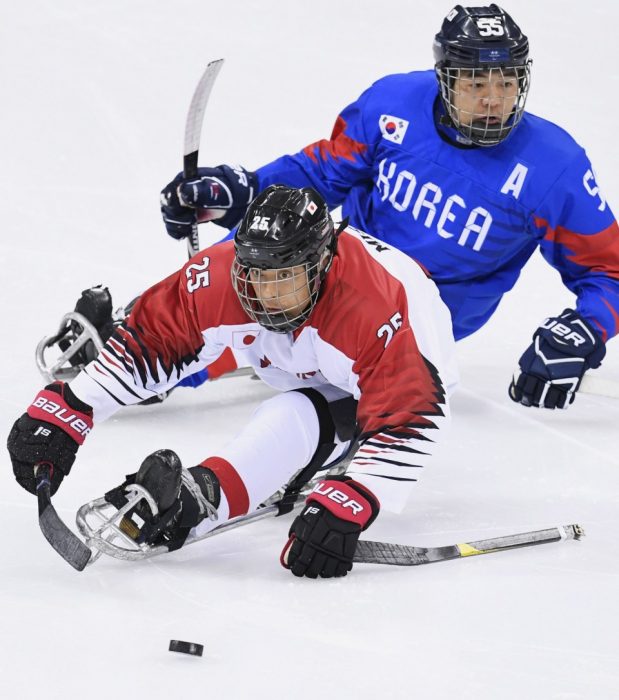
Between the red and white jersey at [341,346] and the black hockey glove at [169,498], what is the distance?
286 mm

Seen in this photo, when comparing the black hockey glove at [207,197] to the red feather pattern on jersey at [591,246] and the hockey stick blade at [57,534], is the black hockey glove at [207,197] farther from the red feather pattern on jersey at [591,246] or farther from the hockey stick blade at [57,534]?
the hockey stick blade at [57,534]

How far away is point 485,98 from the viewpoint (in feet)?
11.3

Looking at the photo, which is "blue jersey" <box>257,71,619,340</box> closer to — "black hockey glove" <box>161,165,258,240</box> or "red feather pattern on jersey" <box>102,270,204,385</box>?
"black hockey glove" <box>161,165,258,240</box>

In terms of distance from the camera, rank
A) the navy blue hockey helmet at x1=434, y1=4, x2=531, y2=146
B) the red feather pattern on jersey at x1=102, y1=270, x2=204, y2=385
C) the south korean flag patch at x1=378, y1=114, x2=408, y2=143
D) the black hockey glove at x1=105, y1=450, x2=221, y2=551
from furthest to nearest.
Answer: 1. the south korean flag patch at x1=378, y1=114, x2=408, y2=143
2. the navy blue hockey helmet at x1=434, y1=4, x2=531, y2=146
3. the red feather pattern on jersey at x1=102, y1=270, x2=204, y2=385
4. the black hockey glove at x1=105, y1=450, x2=221, y2=551

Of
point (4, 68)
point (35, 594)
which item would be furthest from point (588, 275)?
point (4, 68)

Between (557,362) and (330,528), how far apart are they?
3.75 ft

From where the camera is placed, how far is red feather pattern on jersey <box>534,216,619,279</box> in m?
3.59

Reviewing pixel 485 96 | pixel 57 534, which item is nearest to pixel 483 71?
pixel 485 96

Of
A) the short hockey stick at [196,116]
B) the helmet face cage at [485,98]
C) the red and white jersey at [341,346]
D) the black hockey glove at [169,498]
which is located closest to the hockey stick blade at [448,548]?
the red and white jersey at [341,346]

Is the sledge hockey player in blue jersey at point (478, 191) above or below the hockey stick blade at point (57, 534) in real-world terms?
above

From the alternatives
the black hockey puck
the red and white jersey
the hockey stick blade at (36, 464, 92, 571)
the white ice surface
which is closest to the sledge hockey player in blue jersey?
the white ice surface

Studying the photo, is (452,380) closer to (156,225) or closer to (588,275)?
(588,275)

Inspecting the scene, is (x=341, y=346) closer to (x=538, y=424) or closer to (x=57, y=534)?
(x=57, y=534)

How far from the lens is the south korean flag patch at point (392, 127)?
3703mm
